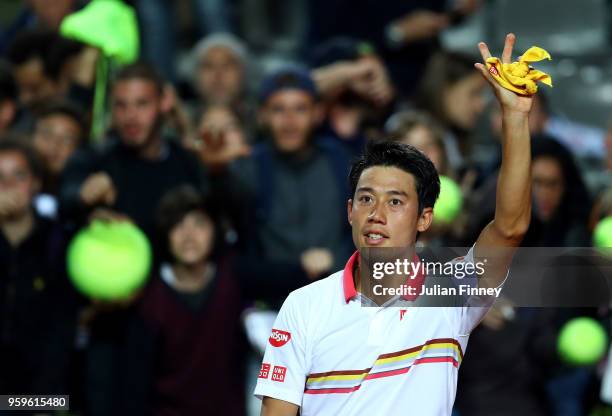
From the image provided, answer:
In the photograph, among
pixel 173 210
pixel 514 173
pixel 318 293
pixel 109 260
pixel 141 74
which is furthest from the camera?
pixel 141 74

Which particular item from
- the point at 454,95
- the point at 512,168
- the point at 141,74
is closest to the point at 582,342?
the point at 454,95

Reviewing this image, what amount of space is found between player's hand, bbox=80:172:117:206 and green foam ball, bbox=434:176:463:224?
64.7 inches

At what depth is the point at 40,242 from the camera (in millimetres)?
6320

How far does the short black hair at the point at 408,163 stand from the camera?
371cm

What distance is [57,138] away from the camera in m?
7.28

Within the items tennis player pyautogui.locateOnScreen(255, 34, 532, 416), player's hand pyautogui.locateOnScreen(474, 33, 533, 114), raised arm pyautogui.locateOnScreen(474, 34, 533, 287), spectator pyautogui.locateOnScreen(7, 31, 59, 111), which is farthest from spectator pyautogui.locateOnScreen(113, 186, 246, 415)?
player's hand pyautogui.locateOnScreen(474, 33, 533, 114)

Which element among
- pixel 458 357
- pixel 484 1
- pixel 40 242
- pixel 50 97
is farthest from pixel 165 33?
pixel 458 357

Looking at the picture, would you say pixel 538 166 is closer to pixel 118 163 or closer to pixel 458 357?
pixel 118 163

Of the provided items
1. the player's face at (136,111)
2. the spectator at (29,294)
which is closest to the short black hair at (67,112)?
the player's face at (136,111)

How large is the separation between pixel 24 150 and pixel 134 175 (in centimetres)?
58

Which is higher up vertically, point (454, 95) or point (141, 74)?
point (454, 95)

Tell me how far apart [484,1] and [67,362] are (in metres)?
4.46

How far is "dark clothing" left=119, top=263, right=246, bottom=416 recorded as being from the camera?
614 cm
